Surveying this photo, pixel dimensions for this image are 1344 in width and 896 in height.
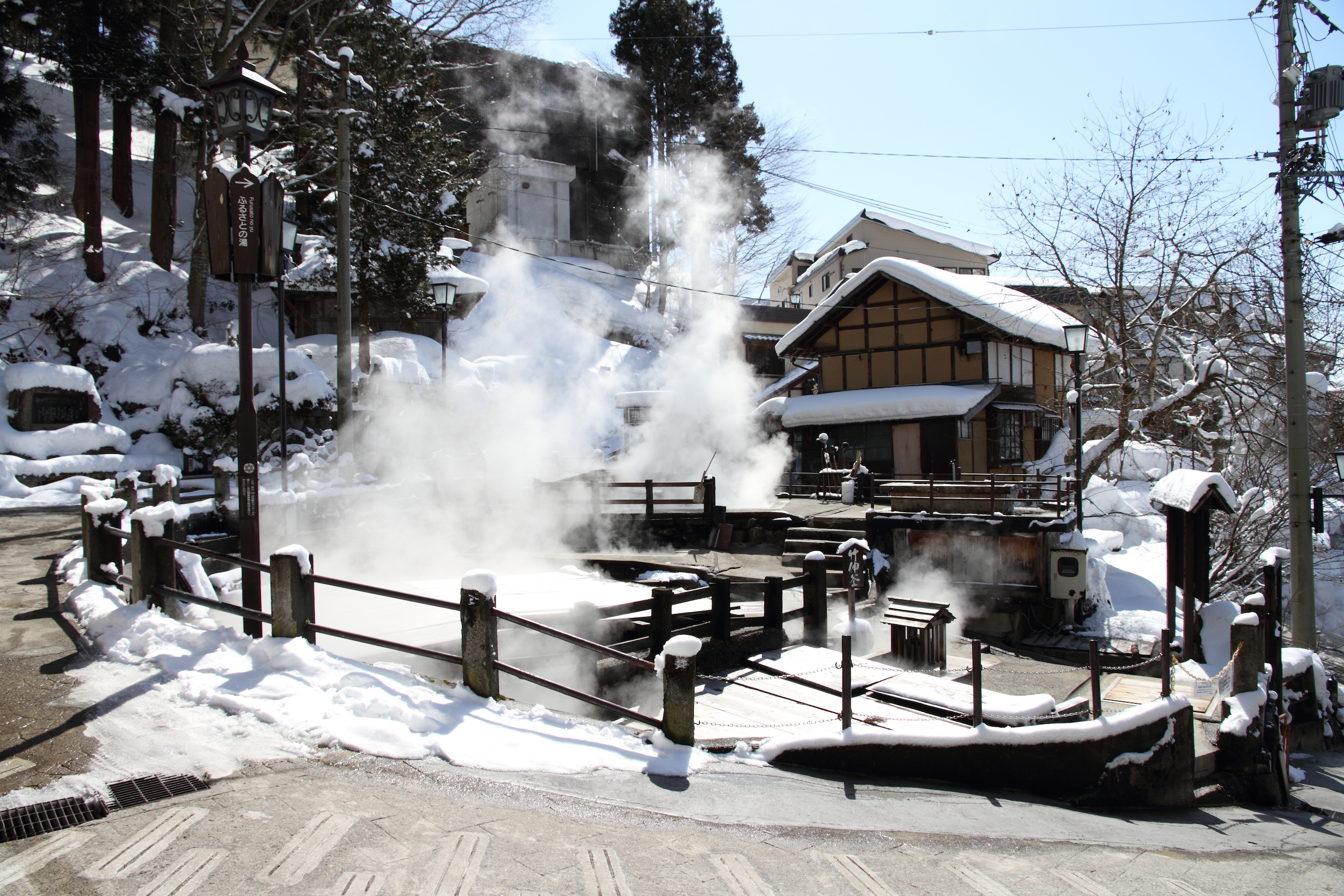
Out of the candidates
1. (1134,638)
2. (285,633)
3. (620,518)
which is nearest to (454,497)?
(620,518)

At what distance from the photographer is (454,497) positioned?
→ 49.3ft

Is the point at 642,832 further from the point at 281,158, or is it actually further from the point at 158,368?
the point at 281,158

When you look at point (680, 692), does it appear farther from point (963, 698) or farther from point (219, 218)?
point (219, 218)

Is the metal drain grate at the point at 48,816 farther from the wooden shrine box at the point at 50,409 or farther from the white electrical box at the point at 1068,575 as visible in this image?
the wooden shrine box at the point at 50,409

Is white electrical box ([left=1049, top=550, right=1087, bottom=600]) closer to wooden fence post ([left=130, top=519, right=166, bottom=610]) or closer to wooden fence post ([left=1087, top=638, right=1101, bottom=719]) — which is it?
wooden fence post ([left=1087, top=638, right=1101, bottom=719])

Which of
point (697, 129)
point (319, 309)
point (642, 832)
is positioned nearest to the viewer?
point (642, 832)

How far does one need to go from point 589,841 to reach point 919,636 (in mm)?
6832

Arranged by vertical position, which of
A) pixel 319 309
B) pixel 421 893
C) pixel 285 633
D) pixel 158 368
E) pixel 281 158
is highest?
pixel 281 158

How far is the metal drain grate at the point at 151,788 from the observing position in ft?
12.7

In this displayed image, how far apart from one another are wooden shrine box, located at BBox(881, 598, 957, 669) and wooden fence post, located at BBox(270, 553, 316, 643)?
6.99 m

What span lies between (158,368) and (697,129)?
28.5m

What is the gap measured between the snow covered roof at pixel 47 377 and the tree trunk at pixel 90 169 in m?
4.98

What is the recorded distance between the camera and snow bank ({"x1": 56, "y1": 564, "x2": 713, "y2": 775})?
4707 millimetres

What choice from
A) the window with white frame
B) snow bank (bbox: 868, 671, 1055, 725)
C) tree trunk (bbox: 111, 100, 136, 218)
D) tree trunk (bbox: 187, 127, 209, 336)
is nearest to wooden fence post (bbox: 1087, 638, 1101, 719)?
snow bank (bbox: 868, 671, 1055, 725)
